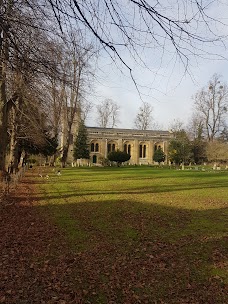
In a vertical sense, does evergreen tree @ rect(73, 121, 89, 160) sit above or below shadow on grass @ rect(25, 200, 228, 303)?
above

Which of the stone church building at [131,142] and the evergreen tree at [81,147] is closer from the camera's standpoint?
the evergreen tree at [81,147]

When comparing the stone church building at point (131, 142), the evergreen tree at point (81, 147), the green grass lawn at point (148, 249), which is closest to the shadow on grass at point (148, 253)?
the green grass lawn at point (148, 249)

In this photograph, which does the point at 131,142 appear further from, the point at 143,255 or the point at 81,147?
the point at 143,255

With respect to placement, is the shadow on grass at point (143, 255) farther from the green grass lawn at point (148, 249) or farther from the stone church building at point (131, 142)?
the stone church building at point (131, 142)

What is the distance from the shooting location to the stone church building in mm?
61953

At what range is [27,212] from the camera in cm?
970

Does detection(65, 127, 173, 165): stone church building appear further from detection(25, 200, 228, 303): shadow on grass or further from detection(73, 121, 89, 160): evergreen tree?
detection(25, 200, 228, 303): shadow on grass

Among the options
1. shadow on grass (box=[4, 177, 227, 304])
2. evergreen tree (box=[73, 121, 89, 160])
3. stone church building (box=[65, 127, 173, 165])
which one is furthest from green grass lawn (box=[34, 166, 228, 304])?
stone church building (box=[65, 127, 173, 165])

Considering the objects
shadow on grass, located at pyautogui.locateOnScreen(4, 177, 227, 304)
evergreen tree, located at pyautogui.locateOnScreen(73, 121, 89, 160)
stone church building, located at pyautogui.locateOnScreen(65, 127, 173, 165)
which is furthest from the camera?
stone church building, located at pyautogui.locateOnScreen(65, 127, 173, 165)

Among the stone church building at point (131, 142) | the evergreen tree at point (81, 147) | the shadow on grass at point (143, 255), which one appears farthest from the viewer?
the stone church building at point (131, 142)

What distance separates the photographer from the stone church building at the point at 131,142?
6195 centimetres

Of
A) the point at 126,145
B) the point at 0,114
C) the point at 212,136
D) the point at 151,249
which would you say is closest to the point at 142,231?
the point at 151,249

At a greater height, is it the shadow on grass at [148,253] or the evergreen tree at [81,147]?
the evergreen tree at [81,147]

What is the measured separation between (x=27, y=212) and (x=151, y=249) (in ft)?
17.5
